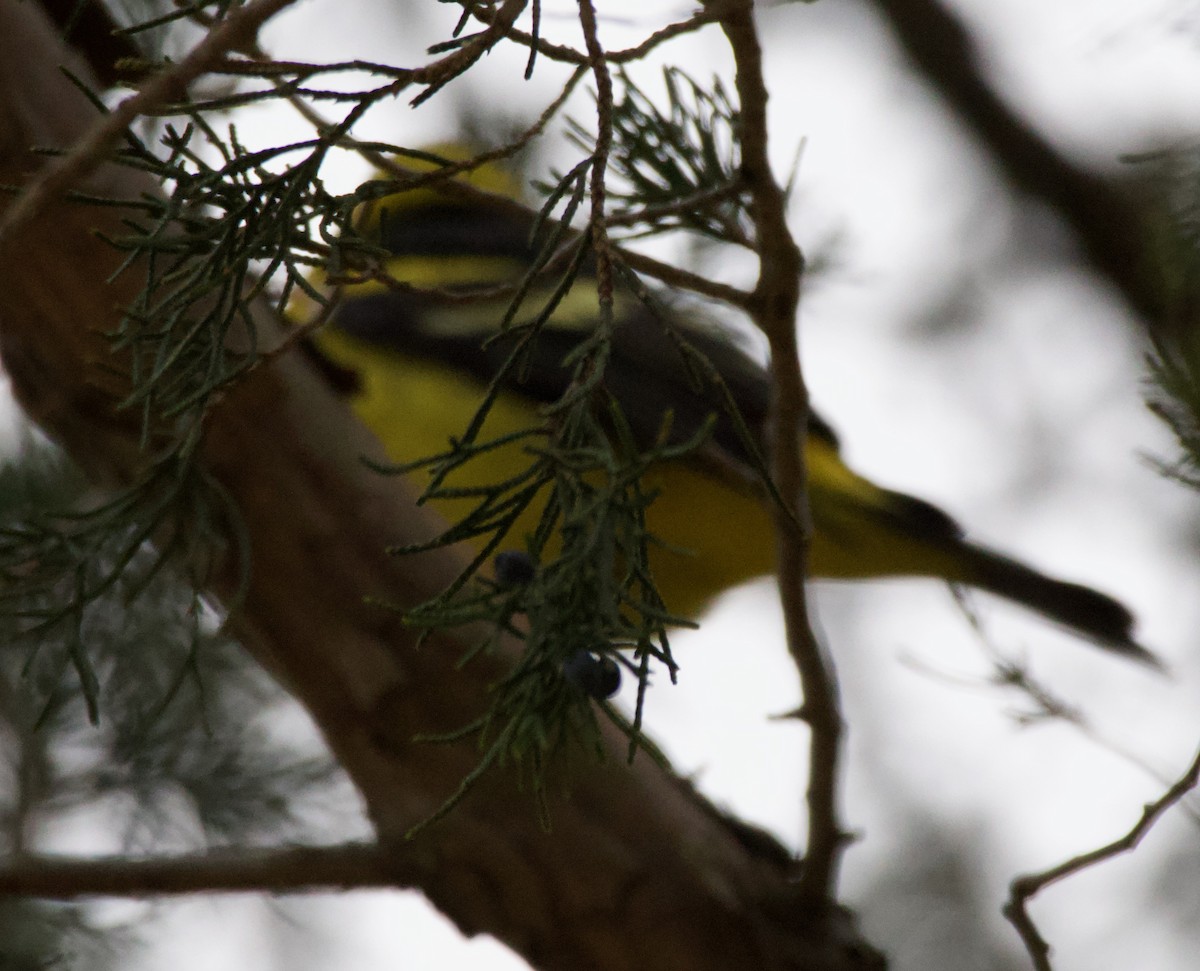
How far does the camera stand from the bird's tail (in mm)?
2758

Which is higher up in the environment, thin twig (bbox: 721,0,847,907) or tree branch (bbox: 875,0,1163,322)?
tree branch (bbox: 875,0,1163,322)

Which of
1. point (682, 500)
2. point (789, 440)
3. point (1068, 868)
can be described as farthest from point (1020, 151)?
Answer: point (1068, 868)

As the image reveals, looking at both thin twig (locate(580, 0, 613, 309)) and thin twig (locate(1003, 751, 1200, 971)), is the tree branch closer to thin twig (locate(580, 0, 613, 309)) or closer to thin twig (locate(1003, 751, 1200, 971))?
thin twig (locate(1003, 751, 1200, 971))

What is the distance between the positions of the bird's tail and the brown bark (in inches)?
43.3

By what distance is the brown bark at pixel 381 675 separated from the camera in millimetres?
1780

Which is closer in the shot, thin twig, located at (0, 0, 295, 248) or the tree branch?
thin twig, located at (0, 0, 295, 248)

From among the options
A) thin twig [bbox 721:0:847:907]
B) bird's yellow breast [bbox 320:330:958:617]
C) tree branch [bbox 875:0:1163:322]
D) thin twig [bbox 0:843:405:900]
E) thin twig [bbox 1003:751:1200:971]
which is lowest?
thin twig [bbox 0:843:405:900]

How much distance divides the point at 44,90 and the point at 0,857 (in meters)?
0.96

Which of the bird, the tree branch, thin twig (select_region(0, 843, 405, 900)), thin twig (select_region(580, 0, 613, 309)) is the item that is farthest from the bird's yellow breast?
thin twig (select_region(580, 0, 613, 309))

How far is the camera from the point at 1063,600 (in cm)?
281

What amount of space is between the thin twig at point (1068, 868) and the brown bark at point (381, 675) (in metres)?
0.44

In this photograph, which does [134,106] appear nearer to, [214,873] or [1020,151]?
[214,873]

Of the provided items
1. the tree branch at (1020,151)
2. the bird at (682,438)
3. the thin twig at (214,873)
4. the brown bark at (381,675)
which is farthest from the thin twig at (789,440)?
the tree branch at (1020,151)

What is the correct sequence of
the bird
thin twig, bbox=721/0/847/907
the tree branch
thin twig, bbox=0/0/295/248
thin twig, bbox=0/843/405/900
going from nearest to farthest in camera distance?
thin twig, bbox=0/0/295/248 → thin twig, bbox=721/0/847/907 → thin twig, bbox=0/843/405/900 → the bird → the tree branch
